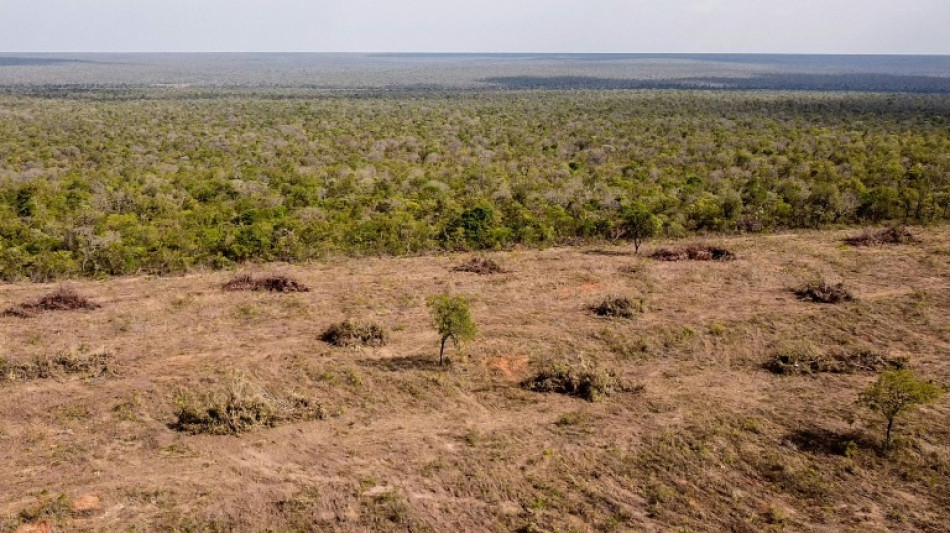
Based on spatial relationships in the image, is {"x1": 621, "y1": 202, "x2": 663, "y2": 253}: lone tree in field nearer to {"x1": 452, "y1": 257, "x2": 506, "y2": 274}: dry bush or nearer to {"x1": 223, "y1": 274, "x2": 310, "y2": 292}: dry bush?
{"x1": 452, "y1": 257, "x2": 506, "y2": 274}: dry bush

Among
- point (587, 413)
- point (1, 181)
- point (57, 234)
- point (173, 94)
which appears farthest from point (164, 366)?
point (173, 94)

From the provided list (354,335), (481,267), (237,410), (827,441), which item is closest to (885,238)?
(481,267)

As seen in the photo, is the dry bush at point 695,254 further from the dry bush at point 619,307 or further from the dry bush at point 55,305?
the dry bush at point 55,305

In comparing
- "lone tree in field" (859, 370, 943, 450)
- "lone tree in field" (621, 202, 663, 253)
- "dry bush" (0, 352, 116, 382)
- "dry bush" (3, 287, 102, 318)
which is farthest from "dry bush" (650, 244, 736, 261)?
"dry bush" (3, 287, 102, 318)

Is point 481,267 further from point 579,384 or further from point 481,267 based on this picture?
point 579,384

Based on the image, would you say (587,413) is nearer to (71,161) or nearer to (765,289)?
(765,289)

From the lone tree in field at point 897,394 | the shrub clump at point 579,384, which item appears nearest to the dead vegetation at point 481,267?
the shrub clump at point 579,384
